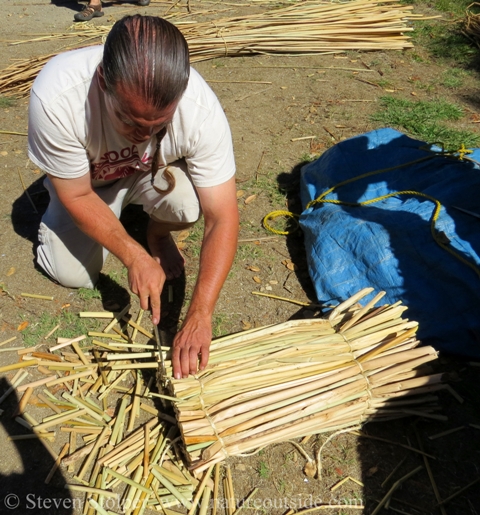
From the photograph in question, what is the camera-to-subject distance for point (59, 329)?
3.12 meters

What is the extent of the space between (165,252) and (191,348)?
1.24m

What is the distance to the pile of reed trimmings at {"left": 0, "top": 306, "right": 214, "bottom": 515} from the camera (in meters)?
2.32

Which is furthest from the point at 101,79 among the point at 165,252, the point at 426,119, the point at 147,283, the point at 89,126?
the point at 426,119

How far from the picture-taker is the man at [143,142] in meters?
2.09

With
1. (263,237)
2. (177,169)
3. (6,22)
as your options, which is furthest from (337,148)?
(6,22)

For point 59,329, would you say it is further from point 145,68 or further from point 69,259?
point 145,68

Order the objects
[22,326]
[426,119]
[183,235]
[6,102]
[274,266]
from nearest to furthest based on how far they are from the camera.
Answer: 1. [22,326]
2. [274,266]
3. [183,235]
4. [426,119]
5. [6,102]

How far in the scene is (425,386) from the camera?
8.50 feet

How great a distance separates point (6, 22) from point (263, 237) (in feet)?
19.0

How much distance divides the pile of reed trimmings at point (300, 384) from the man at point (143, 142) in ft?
0.50

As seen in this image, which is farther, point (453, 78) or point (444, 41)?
point (444, 41)

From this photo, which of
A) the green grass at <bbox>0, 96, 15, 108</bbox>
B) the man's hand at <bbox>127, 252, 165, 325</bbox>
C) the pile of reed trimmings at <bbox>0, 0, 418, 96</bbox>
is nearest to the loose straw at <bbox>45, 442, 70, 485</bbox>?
the man's hand at <bbox>127, 252, 165, 325</bbox>

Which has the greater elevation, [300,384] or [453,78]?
[453,78]

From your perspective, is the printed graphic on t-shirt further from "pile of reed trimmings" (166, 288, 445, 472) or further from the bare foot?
"pile of reed trimmings" (166, 288, 445, 472)
